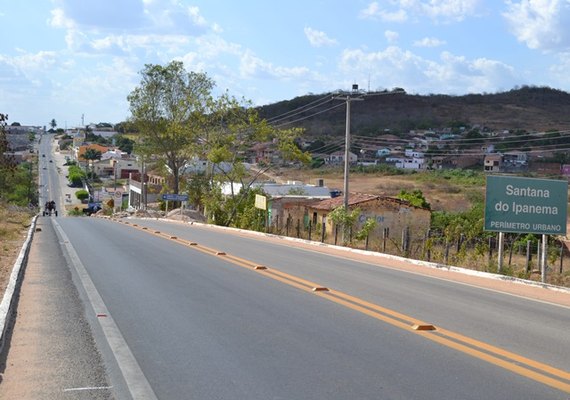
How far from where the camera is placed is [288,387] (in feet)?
22.5

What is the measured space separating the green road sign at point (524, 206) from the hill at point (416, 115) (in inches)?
5285

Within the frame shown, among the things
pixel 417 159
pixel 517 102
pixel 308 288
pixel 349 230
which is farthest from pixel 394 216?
pixel 517 102

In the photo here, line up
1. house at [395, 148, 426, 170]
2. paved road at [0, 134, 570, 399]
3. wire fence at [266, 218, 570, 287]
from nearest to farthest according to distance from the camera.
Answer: paved road at [0, 134, 570, 399], wire fence at [266, 218, 570, 287], house at [395, 148, 426, 170]

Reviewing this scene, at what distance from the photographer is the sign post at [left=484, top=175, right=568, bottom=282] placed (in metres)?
17.7

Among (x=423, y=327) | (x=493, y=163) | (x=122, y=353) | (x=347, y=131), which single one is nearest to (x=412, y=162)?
(x=493, y=163)

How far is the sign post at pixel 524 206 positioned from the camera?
17.7 meters

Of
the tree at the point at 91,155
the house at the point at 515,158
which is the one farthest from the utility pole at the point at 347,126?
the tree at the point at 91,155

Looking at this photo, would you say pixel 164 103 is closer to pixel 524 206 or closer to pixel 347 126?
pixel 347 126

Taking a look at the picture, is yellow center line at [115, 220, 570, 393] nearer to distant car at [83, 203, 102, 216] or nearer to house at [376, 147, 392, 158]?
distant car at [83, 203, 102, 216]

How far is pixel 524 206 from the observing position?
17.8m

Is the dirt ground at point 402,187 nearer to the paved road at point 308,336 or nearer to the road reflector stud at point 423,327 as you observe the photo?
the paved road at point 308,336

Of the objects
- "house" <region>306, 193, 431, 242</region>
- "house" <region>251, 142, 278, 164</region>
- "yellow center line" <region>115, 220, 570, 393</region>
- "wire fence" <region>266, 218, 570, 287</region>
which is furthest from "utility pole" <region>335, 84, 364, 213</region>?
"yellow center line" <region>115, 220, 570, 393</region>

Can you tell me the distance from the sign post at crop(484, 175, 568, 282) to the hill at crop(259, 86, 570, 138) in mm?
134241

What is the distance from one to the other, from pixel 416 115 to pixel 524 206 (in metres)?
170
